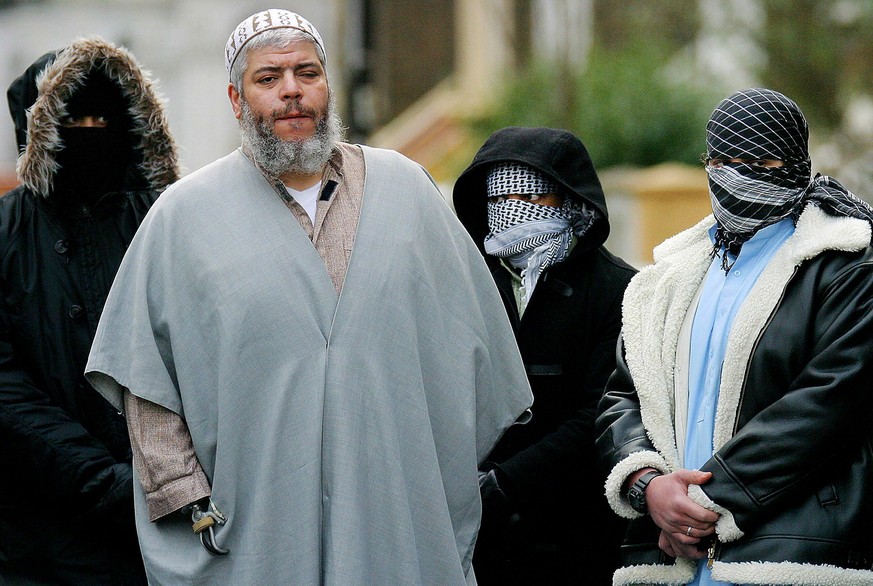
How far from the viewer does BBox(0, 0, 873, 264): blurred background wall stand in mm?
12609

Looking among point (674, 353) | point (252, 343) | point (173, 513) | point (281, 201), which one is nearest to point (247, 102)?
point (281, 201)

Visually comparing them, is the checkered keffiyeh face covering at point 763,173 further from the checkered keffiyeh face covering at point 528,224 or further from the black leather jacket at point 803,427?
the checkered keffiyeh face covering at point 528,224

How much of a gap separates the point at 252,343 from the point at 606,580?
1549 millimetres

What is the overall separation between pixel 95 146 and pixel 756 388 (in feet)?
7.11

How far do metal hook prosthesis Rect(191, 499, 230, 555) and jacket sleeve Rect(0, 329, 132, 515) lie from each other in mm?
550

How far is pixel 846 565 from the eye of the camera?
3291 millimetres

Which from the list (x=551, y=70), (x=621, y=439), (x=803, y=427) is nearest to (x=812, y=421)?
(x=803, y=427)

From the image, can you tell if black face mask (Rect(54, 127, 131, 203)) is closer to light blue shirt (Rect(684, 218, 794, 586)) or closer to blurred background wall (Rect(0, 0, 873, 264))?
light blue shirt (Rect(684, 218, 794, 586))

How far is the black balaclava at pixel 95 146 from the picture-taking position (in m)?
4.25

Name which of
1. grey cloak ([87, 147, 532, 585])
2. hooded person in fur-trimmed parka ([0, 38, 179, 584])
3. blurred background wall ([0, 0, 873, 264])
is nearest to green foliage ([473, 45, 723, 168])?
blurred background wall ([0, 0, 873, 264])

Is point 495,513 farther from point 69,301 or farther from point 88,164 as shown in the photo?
point 88,164

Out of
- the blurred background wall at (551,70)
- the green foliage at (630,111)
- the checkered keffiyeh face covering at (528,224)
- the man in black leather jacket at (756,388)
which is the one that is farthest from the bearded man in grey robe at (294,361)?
the green foliage at (630,111)

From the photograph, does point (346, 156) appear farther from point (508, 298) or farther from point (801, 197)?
point (801, 197)

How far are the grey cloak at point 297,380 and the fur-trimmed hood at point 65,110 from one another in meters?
0.77
